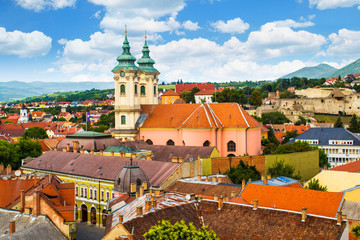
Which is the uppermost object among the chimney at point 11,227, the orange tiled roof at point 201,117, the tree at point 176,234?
the orange tiled roof at point 201,117

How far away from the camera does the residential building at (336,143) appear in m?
88.9

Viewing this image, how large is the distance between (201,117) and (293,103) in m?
85.4

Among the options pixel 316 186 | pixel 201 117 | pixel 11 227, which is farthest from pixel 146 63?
pixel 11 227

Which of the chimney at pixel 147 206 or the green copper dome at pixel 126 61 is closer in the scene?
the chimney at pixel 147 206

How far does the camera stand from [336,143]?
9069cm

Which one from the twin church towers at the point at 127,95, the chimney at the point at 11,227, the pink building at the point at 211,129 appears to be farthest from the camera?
the twin church towers at the point at 127,95

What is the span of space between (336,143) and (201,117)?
35389 mm

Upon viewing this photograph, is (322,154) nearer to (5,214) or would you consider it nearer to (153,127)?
(153,127)

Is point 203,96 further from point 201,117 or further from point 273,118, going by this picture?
point 201,117

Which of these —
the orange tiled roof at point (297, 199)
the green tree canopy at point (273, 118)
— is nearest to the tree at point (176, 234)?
the orange tiled roof at point (297, 199)

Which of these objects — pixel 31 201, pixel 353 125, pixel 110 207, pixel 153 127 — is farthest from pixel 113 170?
pixel 353 125

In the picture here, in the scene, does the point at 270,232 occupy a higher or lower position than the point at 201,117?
lower

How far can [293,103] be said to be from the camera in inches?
5837

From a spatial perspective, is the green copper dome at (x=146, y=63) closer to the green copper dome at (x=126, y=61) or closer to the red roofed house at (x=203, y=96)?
the green copper dome at (x=126, y=61)
